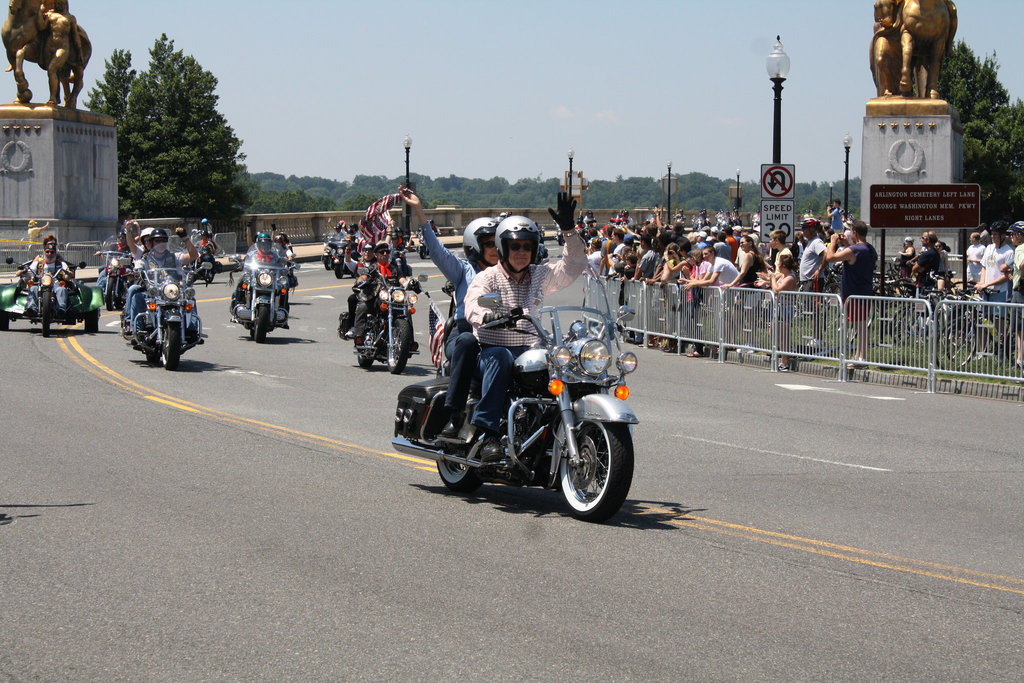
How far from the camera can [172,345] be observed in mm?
17438

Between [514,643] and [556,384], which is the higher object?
[556,384]

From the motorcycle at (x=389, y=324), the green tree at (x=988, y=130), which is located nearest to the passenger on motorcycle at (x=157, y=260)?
the motorcycle at (x=389, y=324)

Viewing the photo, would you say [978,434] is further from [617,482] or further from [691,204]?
[691,204]

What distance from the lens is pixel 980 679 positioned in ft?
17.3

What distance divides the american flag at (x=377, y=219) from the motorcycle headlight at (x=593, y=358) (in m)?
6.09

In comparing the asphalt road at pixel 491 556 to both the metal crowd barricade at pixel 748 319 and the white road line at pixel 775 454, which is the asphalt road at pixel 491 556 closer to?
the white road line at pixel 775 454

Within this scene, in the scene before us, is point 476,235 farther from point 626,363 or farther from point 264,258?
point 264,258

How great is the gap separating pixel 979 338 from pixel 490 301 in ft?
34.0

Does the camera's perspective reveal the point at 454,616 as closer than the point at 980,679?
No

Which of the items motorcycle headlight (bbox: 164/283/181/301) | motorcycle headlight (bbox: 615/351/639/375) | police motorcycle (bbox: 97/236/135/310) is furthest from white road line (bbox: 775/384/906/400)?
police motorcycle (bbox: 97/236/135/310)

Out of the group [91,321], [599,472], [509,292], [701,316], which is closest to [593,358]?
[599,472]

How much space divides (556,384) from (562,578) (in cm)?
145

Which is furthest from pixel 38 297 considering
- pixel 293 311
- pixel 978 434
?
pixel 978 434

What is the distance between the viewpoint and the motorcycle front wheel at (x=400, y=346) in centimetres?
1753
